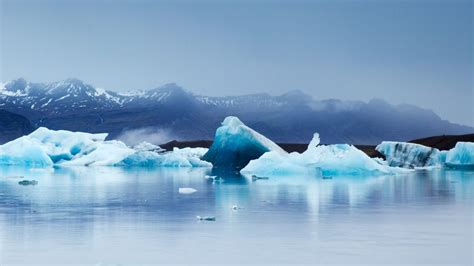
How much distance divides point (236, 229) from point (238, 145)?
82.6 feet

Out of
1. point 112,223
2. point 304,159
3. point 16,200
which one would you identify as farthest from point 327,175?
point 112,223

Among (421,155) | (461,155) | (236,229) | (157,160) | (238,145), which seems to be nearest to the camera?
(236,229)

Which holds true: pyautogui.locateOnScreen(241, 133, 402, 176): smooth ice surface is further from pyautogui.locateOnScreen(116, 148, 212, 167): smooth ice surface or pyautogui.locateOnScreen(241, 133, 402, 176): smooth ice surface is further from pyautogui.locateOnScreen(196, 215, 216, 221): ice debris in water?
pyautogui.locateOnScreen(196, 215, 216, 221): ice debris in water

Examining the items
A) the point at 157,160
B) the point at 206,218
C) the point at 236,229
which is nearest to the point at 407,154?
the point at 157,160

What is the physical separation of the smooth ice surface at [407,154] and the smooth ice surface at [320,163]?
9.28 meters

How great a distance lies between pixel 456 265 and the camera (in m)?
7.28

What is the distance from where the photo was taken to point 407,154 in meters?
38.9

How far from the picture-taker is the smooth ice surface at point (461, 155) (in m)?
37.6

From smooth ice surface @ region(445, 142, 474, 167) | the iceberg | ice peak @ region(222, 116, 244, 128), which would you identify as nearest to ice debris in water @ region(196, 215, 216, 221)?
ice peak @ region(222, 116, 244, 128)

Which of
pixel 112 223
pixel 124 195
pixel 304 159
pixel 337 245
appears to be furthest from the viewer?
pixel 304 159

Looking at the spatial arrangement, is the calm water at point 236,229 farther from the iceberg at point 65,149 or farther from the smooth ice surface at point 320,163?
the iceberg at point 65,149

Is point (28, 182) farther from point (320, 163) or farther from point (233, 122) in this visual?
point (233, 122)

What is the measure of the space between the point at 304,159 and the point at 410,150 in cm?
1264

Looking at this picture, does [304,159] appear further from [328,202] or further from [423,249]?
[423,249]
